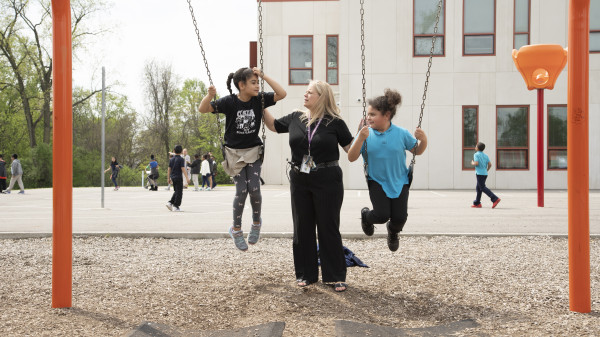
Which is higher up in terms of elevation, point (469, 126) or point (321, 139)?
point (469, 126)

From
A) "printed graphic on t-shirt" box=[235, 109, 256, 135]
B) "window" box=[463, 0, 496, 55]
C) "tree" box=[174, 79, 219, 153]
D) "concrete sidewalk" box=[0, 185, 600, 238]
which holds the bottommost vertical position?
"concrete sidewalk" box=[0, 185, 600, 238]

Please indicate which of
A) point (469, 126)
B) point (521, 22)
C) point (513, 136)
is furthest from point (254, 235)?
point (521, 22)

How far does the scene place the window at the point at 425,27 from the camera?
83.6 feet

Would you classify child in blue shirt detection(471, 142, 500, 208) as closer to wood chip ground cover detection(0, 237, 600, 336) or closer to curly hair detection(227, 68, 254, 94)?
wood chip ground cover detection(0, 237, 600, 336)

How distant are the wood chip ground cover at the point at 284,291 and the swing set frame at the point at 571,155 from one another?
26 centimetres

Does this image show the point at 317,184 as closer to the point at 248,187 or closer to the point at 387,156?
the point at 387,156

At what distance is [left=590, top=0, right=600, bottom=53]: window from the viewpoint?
82.8 ft

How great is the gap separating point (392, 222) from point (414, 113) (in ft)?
68.6

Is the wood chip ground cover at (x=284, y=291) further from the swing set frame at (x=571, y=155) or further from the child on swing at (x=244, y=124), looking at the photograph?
the child on swing at (x=244, y=124)

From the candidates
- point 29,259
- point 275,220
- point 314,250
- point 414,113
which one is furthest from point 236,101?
point 414,113

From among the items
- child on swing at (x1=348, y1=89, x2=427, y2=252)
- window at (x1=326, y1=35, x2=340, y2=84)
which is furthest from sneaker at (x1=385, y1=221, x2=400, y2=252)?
window at (x1=326, y1=35, x2=340, y2=84)

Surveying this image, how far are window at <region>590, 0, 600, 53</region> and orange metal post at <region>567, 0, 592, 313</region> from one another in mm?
23810

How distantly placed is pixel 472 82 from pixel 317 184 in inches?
883

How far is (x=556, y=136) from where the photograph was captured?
83.5ft
